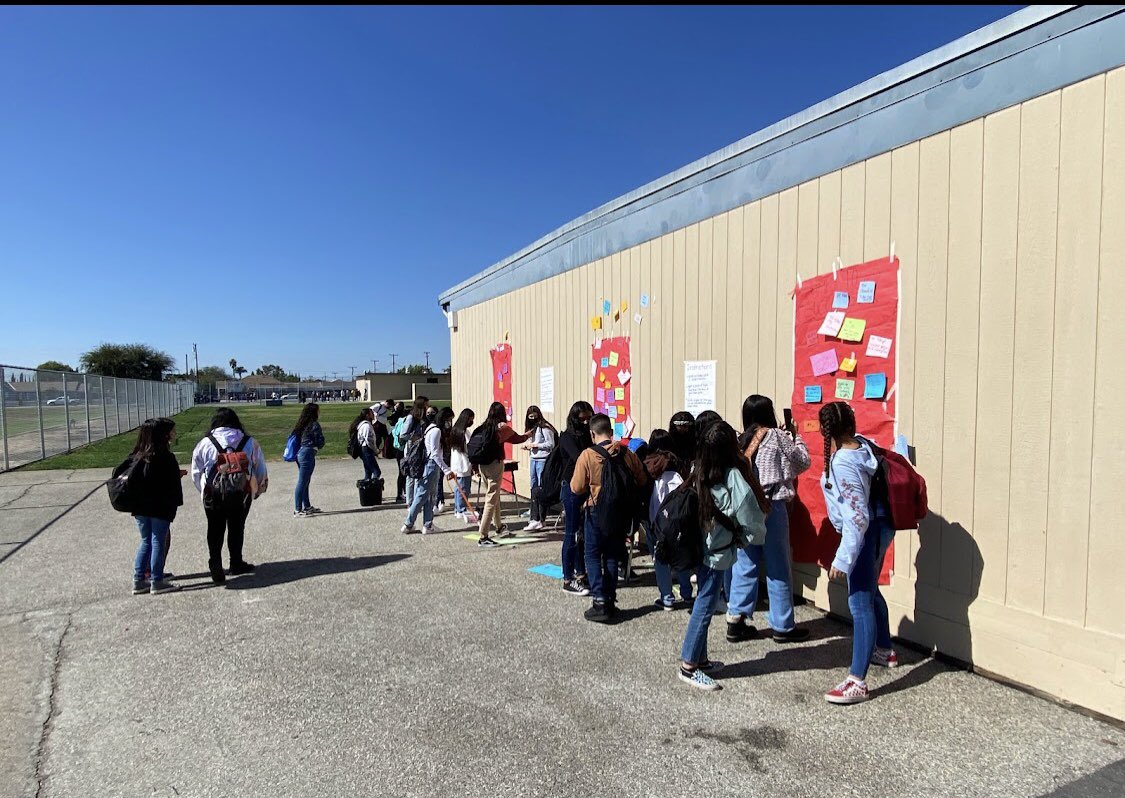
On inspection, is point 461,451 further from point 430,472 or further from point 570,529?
point 570,529

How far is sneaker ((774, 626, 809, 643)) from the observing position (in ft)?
15.0

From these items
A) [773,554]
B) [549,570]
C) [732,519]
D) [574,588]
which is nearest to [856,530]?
[732,519]

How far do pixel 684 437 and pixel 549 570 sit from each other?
7.16 ft

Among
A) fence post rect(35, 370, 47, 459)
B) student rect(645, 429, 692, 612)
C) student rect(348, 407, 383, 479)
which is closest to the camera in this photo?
student rect(645, 429, 692, 612)

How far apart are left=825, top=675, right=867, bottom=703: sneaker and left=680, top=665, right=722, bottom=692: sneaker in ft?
2.00

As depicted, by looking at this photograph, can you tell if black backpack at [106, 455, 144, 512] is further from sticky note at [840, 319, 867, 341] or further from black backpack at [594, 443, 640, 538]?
sticky note at [840, 319, 867, 341]

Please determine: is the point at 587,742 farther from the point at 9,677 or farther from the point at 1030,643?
the point at 9,677

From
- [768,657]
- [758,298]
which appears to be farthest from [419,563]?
[758,298]

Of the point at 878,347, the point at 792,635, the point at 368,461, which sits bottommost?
the point at 792,635

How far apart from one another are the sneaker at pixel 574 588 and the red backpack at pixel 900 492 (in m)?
2.75

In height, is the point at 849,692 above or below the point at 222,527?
below

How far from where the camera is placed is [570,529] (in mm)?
5562

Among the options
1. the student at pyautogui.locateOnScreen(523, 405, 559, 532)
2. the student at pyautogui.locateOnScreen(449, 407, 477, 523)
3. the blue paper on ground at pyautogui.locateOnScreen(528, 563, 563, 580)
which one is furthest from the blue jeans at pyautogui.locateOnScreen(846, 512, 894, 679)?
the student at pyautogui.locateOnScreen(449, 407, 477, 523)

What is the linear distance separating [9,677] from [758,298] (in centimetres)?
589
